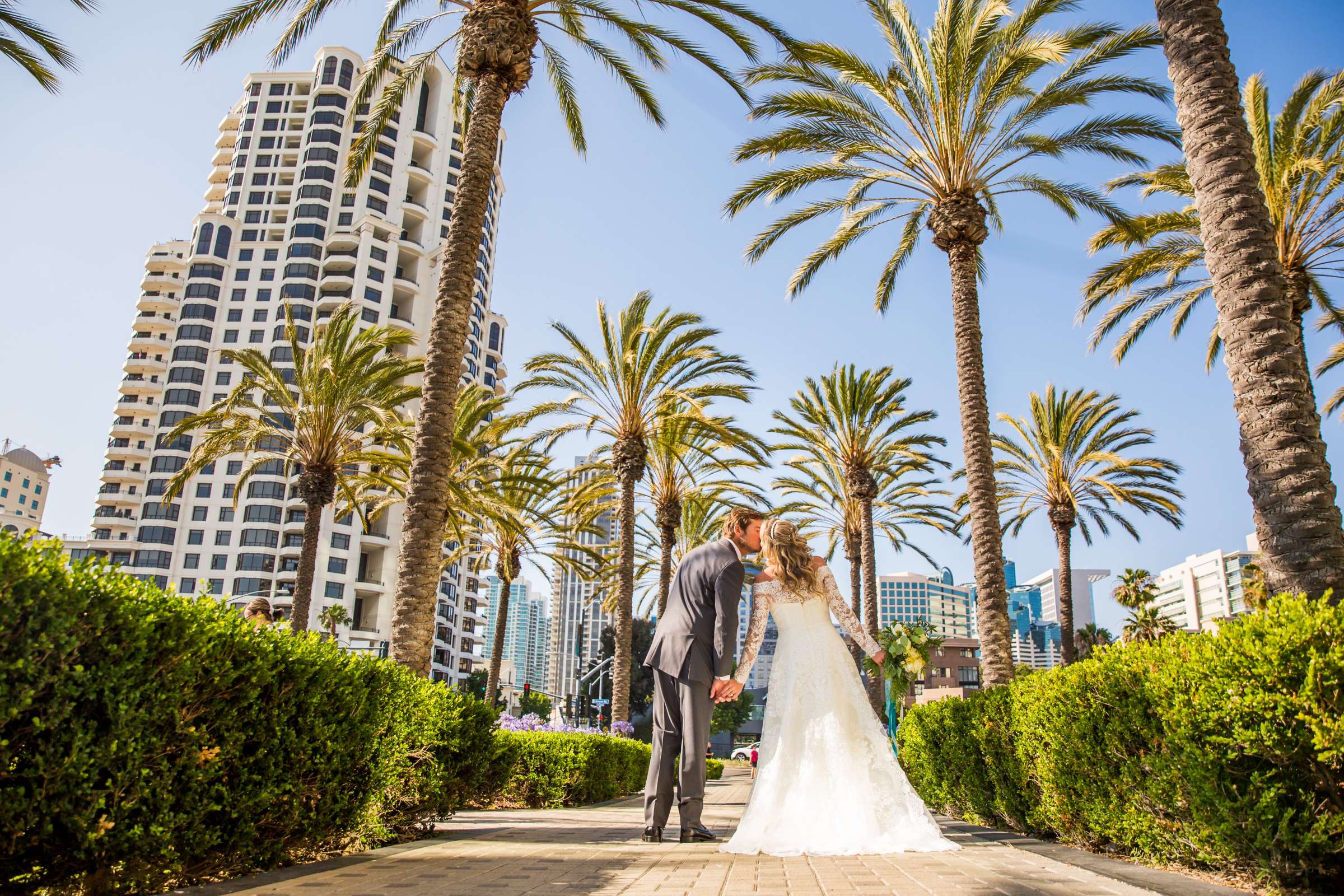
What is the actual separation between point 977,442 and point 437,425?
7713 mm

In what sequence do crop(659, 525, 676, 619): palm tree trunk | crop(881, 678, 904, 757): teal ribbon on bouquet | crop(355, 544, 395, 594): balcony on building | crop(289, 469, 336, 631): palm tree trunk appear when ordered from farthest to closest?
crop(355, 544, 395, 594): balcony on building
crop(881, 678, 904, 757): teal ribbon on bouquet
crop(659, 525, 676, 619): palm tree trunk
crop(289, 469, 336, 631): palm tree trunk

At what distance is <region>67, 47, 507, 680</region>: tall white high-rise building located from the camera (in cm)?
7175

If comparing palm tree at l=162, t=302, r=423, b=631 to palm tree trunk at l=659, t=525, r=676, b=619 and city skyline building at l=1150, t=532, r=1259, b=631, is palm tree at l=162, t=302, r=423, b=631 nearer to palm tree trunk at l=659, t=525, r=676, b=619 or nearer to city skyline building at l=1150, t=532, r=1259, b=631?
palm tree trunk at l=659, t=525, r=676, b=619

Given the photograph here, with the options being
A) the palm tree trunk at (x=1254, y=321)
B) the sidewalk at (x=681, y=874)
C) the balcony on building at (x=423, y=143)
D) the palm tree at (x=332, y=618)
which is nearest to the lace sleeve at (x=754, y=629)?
the sidewalk at (x=681, y=874)

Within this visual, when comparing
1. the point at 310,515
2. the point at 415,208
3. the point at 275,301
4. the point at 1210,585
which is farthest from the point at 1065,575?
the point at 1210,585

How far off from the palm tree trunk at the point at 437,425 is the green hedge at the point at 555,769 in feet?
9.20

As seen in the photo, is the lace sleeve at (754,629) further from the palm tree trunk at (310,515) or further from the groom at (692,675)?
the palm tree trunk at (310,515)

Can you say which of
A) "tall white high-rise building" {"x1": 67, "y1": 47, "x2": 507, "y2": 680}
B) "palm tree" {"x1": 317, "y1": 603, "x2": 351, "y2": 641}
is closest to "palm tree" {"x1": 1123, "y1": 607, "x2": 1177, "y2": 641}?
"palm tree" {"x1": 317, "y1": 603, "x2": 351, "y2": 641}

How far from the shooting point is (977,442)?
12328 mm

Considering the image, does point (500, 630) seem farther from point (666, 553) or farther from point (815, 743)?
point (815, 743)

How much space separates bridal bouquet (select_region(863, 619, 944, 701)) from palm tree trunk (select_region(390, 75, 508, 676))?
23253 millimetres

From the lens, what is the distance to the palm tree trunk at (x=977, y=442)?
38.4 feet

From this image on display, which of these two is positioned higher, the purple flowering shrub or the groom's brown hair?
the groom's brown hair

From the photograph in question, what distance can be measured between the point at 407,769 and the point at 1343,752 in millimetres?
5635
